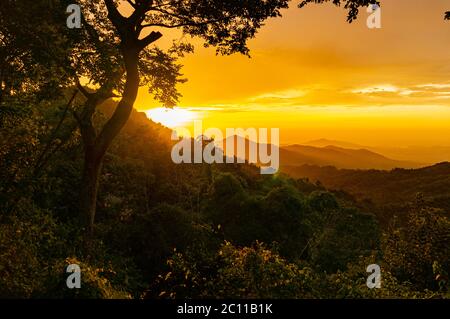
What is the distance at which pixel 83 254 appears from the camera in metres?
14.0

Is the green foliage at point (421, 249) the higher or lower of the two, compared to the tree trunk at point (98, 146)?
lower

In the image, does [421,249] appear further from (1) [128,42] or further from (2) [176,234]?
(1) [128,42]

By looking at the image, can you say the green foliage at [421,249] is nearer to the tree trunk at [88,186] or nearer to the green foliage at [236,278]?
the green foliage at [236,278]

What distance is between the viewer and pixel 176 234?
2033 cm

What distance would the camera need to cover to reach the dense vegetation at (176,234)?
26.8 feet

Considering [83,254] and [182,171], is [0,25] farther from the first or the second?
[182,171]

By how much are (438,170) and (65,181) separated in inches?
5939

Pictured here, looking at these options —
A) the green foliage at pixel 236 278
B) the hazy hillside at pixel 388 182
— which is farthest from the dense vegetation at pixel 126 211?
the hazy hillside at pixel 388 182

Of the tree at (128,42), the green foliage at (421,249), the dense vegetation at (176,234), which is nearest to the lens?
the dense vegetation at (176,234)

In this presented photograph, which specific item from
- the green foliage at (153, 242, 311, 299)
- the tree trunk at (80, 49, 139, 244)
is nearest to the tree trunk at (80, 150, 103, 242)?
the tree trunk at (80, 49, 139, 244)

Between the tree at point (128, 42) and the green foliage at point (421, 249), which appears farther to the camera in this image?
the green foliage at point (421, 249)

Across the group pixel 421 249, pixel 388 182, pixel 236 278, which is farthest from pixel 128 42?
pixel 388 182

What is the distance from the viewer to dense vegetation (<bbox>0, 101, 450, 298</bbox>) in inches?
321
